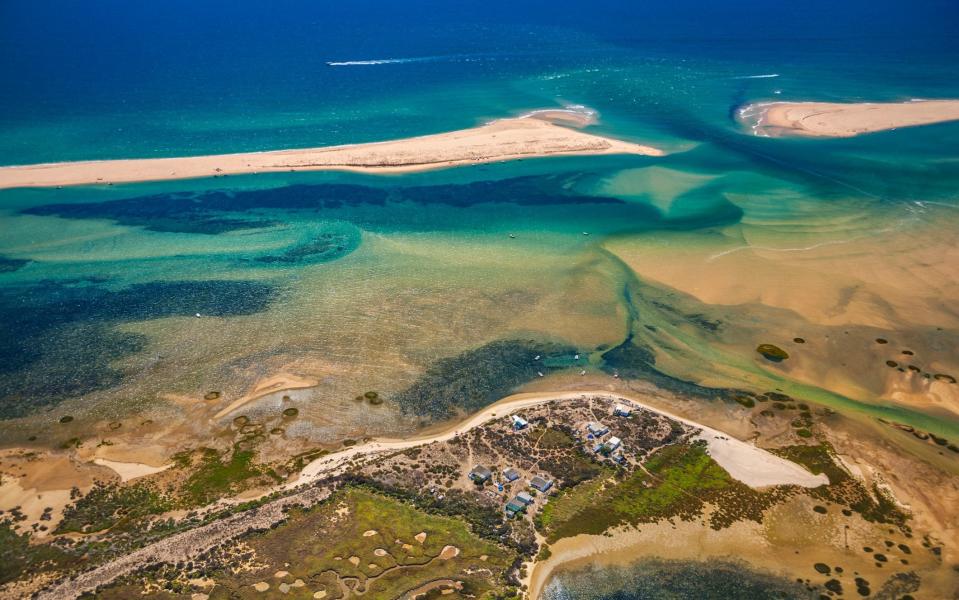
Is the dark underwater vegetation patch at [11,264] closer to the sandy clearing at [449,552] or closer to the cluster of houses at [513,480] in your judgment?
the cluster of houses at [513,480]

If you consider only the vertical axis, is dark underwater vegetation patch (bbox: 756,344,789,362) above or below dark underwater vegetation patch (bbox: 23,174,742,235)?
below

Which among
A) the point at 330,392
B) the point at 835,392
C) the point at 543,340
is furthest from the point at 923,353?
the point at 330,392

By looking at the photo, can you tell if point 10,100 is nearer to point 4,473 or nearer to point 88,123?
point 88,123

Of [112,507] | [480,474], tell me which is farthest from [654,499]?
[112,507]

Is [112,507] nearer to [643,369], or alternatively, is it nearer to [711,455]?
[711,455]

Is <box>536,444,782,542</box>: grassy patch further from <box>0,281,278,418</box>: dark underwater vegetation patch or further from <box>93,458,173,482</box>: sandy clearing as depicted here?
<box>0,281,278,418</box>: dark underwater vegetation patch

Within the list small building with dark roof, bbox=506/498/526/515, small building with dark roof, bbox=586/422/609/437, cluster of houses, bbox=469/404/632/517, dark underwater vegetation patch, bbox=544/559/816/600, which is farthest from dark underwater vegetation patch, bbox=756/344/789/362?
small building with dark roof, bbox=506/498/526/515

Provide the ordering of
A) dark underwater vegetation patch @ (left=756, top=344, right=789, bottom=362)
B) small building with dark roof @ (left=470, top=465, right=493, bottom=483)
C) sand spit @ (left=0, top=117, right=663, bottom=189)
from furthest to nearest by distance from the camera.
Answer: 1. sand spit @ (left=0, top=117, right=663, bottom=189)
2. dark underwater vegetation patch @ (left=756, top=344, right=789, bottom=362)
3. small building with dark roof @ (left=470, top=465, right=493, bottom=483)
